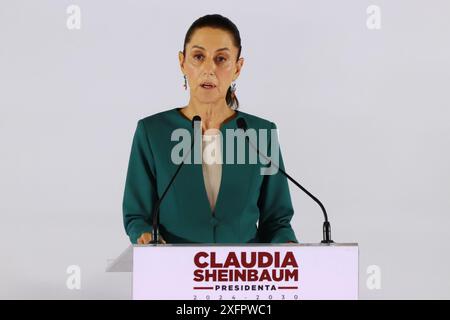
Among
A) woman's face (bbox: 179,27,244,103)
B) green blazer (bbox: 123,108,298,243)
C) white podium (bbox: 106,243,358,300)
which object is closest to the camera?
white podium (bbox: 106,243,358,300)

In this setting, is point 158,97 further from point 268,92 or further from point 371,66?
point 371,66

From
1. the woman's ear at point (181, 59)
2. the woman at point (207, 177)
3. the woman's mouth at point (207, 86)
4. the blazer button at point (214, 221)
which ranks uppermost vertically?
the woman's ear at point (181, 59)

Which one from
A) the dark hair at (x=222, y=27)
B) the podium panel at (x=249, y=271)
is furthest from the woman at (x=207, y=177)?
the podium panel at (x=249, y=271)

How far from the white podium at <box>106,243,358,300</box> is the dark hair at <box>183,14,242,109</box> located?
1.41 metres

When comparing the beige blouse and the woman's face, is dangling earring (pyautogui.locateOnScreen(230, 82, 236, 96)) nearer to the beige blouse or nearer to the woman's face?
the woman's face

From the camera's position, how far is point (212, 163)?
12.8 feet

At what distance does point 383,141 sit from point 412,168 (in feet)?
0.61

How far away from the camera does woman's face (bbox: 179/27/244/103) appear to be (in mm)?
3918

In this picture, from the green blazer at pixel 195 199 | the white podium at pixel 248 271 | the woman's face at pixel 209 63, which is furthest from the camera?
the woman's face at pixel 209 63

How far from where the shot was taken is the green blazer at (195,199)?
3816mm

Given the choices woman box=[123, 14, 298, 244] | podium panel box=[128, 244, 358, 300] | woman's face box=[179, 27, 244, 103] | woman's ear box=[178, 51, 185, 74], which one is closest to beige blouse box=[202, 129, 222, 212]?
woman box=[123, 14, 298, 244]

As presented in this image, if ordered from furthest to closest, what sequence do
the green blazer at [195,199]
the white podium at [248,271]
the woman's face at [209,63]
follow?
the woman's face at [209,63], the green blazer at [195,199], the white podium at [248,271]

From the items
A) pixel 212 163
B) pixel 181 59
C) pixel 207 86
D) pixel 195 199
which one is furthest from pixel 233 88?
pixel 195 199

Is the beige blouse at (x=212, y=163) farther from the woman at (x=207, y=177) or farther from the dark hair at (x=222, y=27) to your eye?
the dark hair at (x=222, y=27)
